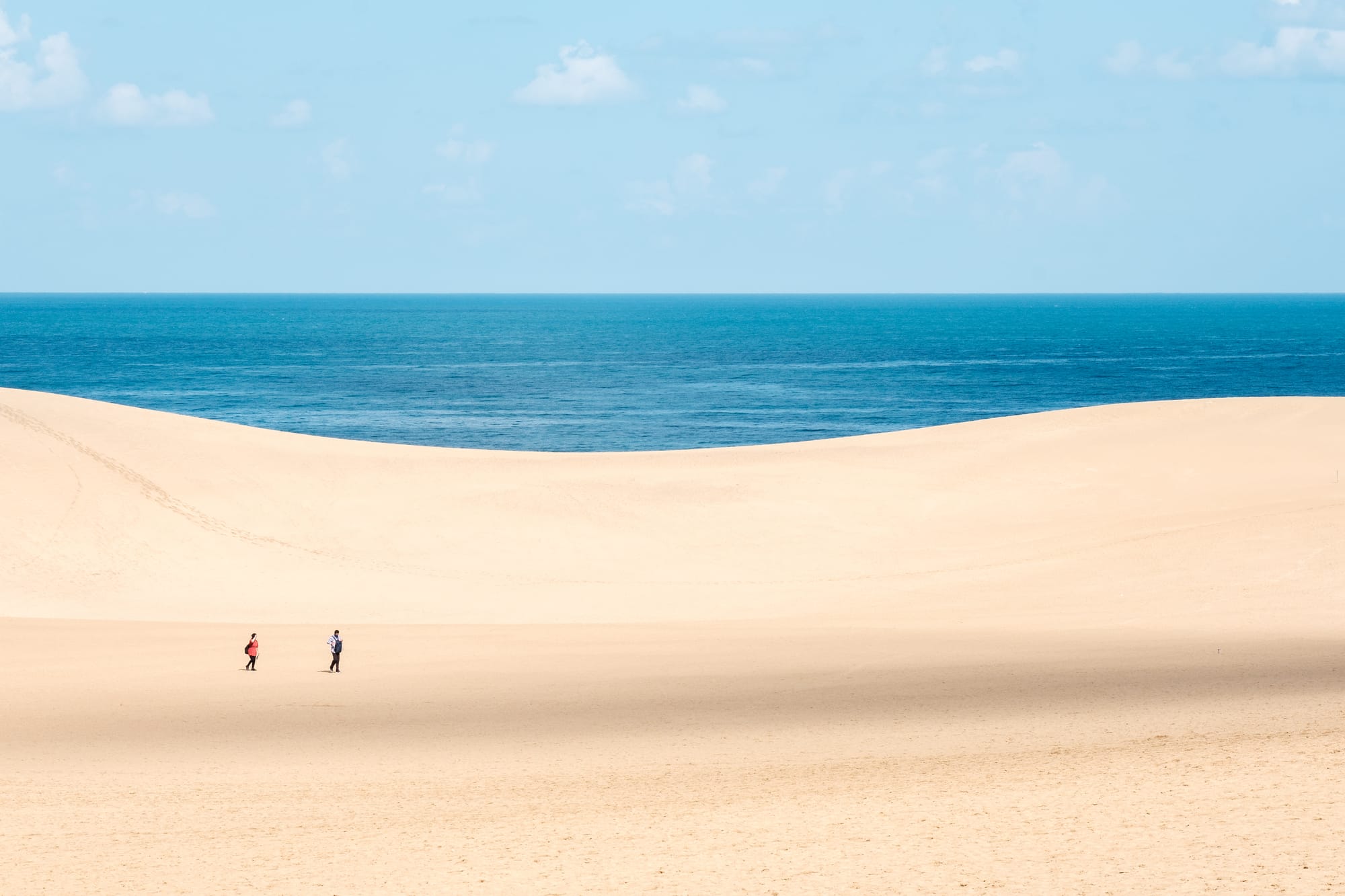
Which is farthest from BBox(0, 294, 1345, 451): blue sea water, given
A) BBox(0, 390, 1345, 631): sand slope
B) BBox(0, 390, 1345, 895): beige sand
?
BBox(0, 390, 1345, 895): beige sand

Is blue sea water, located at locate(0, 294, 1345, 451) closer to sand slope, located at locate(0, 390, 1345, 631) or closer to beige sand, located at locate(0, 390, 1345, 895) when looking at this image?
sand slope, located at locate(0, 390, 1345, 631)

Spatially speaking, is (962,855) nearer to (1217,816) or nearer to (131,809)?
(1217,816)

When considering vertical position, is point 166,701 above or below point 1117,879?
below

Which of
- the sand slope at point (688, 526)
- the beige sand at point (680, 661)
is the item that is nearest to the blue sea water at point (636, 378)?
the sand slope at point (688, 526)

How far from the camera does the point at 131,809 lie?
48.1 feet

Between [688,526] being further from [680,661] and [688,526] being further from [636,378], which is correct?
[636,378]

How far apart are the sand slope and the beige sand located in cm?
14

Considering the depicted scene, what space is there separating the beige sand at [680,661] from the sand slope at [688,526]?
14 cm

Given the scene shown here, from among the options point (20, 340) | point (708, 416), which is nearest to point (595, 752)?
point (708, 416)

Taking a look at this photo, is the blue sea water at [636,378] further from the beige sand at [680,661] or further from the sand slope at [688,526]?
the beige sand at [680,661]

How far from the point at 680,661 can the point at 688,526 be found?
41.5ft

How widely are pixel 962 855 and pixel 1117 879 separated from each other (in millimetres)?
1409

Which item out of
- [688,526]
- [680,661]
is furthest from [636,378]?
[680,661]

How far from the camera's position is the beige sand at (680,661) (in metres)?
13.0
